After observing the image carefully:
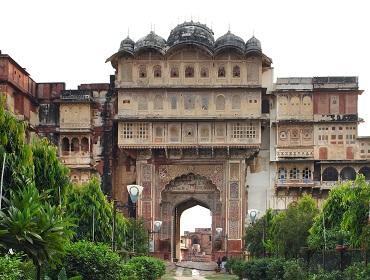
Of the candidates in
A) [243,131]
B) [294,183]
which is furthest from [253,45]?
[294,183]

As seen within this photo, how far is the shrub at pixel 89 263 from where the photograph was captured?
16.3 metres

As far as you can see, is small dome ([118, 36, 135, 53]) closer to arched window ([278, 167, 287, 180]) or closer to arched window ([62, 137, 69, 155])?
arched window ([62, 137, 69, 155])

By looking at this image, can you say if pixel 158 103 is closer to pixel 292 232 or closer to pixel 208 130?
pixel 208 130

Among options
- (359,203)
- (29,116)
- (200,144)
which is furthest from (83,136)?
(359,203)

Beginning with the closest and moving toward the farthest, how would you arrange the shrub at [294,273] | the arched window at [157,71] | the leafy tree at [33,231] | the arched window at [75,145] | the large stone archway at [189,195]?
the leafy tree at [33,231]
the shrub at [294,273]
the arched window at [157,71]
the arched window at [75,145]
the large stone archway at [189,195]

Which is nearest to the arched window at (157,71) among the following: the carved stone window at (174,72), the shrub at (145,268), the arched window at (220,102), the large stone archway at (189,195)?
the carved stone window at (174,72)

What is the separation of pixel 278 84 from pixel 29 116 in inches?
574

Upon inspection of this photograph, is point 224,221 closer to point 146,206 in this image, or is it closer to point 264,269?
point 146,206

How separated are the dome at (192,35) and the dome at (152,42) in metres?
0.54

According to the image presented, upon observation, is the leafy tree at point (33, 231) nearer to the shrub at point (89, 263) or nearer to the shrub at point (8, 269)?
the shrub at point (8, 269)

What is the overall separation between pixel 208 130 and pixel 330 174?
7.55 meters

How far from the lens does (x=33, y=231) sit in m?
12.4

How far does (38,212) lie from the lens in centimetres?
1273

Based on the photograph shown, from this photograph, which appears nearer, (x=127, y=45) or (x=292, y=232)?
(x=292, y=232)
